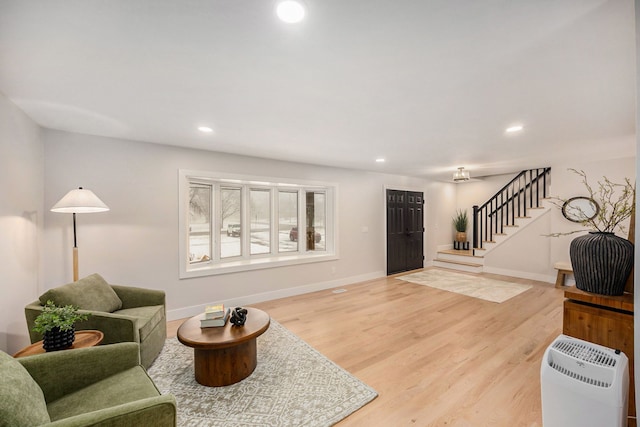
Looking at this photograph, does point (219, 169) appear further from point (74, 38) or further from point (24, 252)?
point (74, 38)

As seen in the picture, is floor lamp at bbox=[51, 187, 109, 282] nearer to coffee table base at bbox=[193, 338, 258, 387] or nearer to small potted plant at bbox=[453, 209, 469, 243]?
coffee table base at bbox=[193, 338, 258, 387]

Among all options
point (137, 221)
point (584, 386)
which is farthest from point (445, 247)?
point (137, 221)

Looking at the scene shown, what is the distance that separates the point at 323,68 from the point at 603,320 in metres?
2.44

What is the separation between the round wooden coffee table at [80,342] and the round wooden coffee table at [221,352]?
0.56m

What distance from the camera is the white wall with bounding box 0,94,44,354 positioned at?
7.22ft

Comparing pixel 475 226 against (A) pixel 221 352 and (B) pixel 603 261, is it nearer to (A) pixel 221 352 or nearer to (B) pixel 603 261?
(B) pixel 603 261

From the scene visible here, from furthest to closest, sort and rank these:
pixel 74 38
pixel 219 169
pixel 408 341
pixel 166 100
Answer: pixel 219 169, pixel 408 341, pixel 166 100, pixel 74 38

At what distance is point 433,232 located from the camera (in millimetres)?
7293

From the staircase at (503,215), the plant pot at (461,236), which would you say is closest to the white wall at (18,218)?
the staircase at (503,215)

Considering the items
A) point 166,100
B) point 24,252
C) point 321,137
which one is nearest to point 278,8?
point 166,100

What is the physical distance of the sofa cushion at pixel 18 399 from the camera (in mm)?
1051

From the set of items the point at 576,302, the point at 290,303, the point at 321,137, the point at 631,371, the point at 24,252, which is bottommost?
the point at 290,303

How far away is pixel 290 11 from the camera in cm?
126

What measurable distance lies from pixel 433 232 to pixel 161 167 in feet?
21.1
